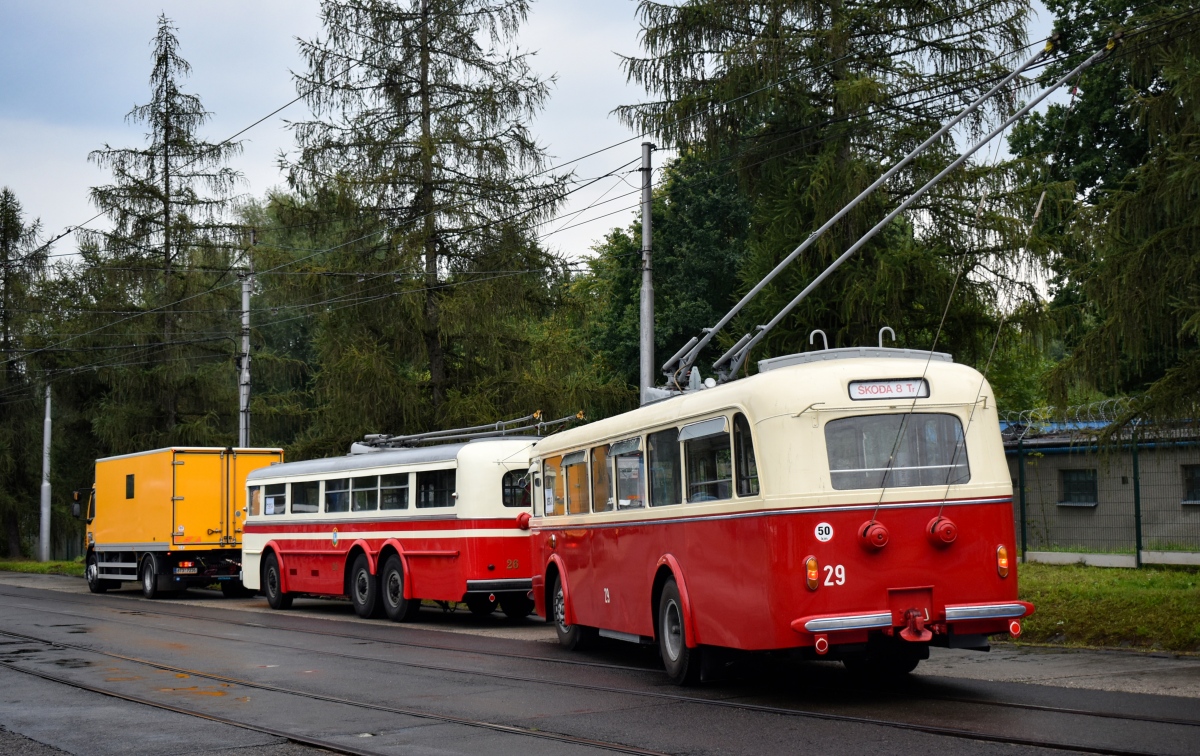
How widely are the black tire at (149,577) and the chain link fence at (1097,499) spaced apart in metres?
18.4

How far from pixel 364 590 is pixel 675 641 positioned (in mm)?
11177

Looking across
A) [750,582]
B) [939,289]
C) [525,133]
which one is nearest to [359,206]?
[525,133]

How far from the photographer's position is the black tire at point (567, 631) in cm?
1634

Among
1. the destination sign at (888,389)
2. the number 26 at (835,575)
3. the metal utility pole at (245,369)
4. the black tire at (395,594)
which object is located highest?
the metal utility pole at (245,369)

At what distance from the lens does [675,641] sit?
1295cm

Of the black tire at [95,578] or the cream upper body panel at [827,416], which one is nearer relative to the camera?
the cream upper body panel at [827,416]

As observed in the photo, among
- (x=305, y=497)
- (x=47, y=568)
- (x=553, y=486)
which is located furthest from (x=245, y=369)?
(x=553, y=486)

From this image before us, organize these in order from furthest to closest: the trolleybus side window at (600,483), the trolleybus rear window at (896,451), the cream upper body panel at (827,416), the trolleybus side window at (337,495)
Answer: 1. the trolleybus side window at (337,495)
2. the trolleybus side window at (600,483)
3. the trolleybus rear window at (896,451)
4. the cream upper body panel at (827,416)

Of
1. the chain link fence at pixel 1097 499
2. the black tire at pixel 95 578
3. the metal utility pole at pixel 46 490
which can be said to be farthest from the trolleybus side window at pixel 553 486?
the metal utility pole at pixel 46 490

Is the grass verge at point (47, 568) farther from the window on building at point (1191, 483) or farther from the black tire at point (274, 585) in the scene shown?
the window on building at point (1191, 483)

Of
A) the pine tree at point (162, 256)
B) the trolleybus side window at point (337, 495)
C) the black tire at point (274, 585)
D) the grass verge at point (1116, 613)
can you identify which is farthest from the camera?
the pine tree at point (162, 256)

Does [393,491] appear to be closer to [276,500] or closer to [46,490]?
[276,500]

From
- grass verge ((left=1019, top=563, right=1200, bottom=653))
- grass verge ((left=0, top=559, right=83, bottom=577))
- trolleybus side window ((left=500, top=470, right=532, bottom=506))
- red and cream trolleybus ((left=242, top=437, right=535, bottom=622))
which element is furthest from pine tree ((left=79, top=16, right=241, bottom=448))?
grass verge ((left=1019, top=563, right=1200, bottom=653))

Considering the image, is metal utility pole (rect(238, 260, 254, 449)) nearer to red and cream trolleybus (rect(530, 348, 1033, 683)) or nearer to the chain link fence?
the chain link fence
